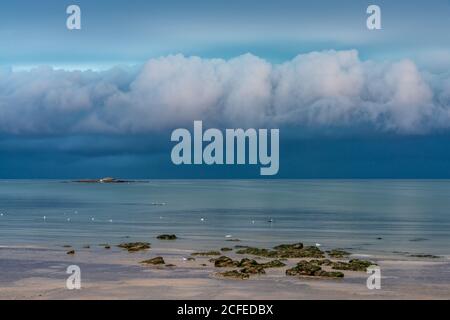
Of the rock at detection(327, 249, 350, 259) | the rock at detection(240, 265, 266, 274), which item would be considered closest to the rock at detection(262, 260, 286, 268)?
the rock at detection(240, 265, 266, 274)

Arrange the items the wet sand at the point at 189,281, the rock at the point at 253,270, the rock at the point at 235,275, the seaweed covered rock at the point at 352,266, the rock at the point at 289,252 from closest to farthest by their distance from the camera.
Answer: the wet sand at the point at 189,281 < the rock at the point at 235,275 < the rock at the point at 253,270 < the seaweed covered rock at the point at 352,266 < the rock at the point at 289,252

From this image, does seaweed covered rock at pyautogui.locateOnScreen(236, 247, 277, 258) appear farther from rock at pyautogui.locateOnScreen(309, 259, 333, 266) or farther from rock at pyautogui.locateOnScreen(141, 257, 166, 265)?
rock at pyautogui.locateOnScreen(141, 257, 166, 265)

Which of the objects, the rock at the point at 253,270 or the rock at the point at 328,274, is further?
the rock at the point at 253,270

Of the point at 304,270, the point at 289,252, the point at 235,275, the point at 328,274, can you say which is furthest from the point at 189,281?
the point at 289,252

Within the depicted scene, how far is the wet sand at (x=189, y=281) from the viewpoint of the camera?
3744 cm

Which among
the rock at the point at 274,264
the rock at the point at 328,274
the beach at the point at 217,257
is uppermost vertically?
the rock at the point at 274,264

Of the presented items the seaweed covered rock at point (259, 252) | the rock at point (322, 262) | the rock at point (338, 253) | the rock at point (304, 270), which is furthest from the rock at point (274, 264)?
the rock at point (338, 253)

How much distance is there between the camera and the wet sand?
37438mm

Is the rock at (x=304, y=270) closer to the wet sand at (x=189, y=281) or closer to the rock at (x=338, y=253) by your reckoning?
the wet sand at (x=189, y=281)

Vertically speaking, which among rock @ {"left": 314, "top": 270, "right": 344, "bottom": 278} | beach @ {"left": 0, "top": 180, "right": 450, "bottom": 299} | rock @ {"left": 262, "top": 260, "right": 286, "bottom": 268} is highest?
rock @ {"left": 262, "top": 260, "right": 286, "bottom": 268}

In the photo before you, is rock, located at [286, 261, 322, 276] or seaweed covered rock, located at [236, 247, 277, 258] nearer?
rock, located at [286, 261, 322, 276]
